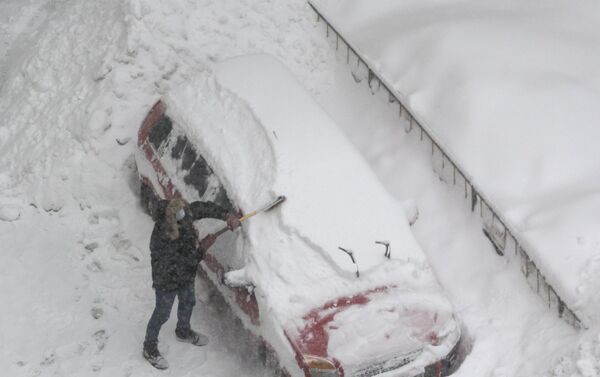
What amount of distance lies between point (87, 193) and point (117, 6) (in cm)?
259

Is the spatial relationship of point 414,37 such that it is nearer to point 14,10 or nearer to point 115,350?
point 115,350

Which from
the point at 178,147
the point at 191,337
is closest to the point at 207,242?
the point at 191,337

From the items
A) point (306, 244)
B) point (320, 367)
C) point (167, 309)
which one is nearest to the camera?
point (320, 367)

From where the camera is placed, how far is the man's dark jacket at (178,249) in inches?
259

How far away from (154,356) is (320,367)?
5.80ft

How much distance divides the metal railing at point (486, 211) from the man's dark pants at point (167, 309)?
8.93 ft

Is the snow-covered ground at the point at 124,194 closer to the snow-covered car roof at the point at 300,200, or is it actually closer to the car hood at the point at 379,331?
the car hood at the point at 379,331

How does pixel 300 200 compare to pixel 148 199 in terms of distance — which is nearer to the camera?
pixel 300 200

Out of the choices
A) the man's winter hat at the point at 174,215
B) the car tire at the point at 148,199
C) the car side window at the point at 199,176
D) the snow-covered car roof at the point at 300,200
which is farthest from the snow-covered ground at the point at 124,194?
the man's winter hat at the point at 174,215

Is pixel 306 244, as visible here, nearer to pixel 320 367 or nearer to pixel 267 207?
pixel 267 207

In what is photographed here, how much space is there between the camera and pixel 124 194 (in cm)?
885

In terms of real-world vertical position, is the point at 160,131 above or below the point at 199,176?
above

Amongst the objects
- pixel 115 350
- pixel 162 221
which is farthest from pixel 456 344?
pixel 115 350

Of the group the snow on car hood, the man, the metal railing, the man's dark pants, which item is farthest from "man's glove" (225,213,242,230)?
the metal railing
